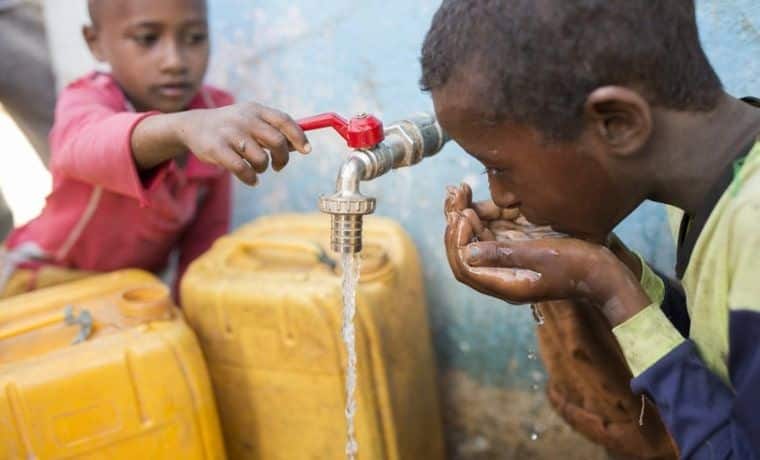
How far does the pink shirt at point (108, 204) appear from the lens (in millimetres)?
1521

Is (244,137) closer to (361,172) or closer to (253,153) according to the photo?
(253,153)

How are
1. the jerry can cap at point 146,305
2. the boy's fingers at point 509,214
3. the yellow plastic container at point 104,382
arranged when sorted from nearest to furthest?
the boy's fingers at point 509,214, the yellow plastic container at point 104,382, the jerry can cap at point 146,305

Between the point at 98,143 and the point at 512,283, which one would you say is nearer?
the point at 512,283

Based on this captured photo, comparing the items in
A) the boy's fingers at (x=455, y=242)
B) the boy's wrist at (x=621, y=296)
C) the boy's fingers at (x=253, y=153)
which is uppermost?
the boy's fingers at (x=253, y=153)

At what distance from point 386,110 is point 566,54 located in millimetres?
893

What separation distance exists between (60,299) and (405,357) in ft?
2.16

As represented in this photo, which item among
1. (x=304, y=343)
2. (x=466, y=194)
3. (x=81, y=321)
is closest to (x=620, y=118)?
(x=466, y=194)

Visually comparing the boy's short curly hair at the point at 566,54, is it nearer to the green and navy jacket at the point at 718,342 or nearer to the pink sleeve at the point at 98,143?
the green and navy jacket at the point at 718,342

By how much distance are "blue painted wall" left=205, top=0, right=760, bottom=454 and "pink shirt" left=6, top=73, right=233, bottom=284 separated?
17cm

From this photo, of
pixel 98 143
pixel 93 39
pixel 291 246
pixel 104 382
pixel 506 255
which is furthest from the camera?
pixel 93 39

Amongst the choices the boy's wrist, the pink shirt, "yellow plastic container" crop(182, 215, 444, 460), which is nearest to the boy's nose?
the pink shirt

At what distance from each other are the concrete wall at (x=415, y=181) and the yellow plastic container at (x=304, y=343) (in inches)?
5.9

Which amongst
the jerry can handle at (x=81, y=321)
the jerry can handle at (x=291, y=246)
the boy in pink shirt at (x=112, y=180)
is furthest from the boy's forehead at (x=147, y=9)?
the jerry can handle at (x=81, y=321)

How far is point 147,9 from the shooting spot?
1692 mm
